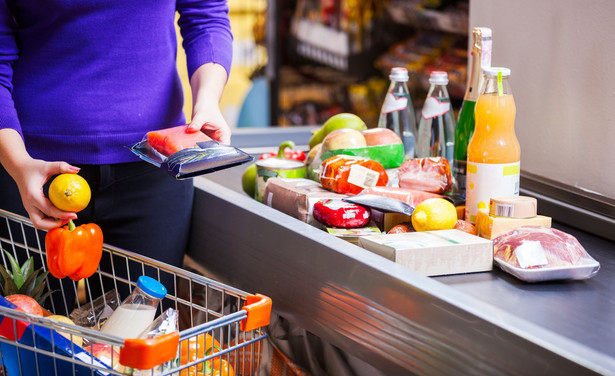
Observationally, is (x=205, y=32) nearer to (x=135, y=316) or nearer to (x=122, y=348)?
(x=135, y=316)

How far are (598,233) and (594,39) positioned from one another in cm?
42

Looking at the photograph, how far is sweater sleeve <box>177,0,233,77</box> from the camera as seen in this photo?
1.59m

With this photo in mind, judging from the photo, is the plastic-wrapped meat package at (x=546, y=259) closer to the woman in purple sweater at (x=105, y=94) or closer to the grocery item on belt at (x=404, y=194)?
the grocery item on belt at (x=404, y=194)

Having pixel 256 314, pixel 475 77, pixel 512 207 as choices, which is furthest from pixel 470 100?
pixel 256 314

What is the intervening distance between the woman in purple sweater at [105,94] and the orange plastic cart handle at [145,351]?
0.54 m

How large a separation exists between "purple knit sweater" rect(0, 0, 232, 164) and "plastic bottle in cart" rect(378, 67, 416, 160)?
0.59m

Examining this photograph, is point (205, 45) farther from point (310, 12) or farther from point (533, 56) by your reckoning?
point (310, 12)

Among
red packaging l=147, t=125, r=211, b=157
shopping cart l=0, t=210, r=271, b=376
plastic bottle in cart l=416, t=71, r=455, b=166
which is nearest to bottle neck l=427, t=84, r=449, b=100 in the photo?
plastic bottle in cart l=416, t=71, r=455, b=166

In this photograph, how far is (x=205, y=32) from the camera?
1.62m

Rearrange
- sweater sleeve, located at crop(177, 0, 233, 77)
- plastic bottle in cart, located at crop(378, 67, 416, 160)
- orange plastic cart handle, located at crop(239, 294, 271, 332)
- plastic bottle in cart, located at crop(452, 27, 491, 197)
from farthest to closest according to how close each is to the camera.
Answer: plastic bottle in cart, located at crop(378, 67, 416, 160)
sweater sleeve, located at crop(177, 0, 233, 77)
plastic bottle in cart, located at crop(452, 27, 491, 197)
orange plastic cart handle, located at crop(239, 294, 271, 332)

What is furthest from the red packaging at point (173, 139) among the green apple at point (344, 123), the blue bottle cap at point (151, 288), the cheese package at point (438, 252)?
the green apple at point (344, 123)

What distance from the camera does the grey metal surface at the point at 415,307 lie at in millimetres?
915

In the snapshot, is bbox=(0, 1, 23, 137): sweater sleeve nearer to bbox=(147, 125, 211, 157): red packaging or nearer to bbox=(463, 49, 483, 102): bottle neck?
bbox=(147, 125, 211, 157): red packaging

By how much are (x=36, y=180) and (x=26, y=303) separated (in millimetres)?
239
